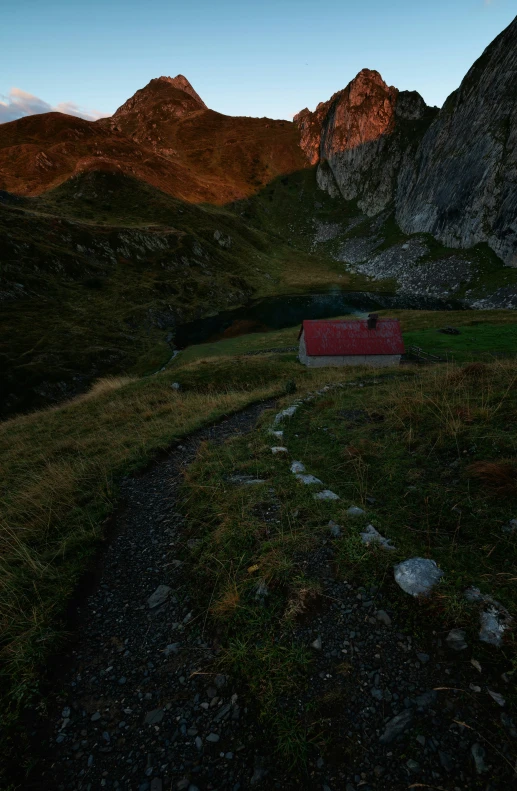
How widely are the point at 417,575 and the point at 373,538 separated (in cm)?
100

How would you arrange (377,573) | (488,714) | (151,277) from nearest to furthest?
(488,714) → (377,573) → (151,277)

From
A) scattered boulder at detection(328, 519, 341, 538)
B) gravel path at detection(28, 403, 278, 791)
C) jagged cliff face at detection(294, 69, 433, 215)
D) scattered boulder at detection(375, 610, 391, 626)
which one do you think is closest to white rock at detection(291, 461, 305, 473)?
scattered boulder at detection(328, 519, 341, 538)

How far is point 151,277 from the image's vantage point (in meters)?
87.0

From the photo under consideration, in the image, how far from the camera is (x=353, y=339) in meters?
37.5

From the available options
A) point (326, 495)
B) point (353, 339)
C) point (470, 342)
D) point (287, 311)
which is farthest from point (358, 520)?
point (287, 311)

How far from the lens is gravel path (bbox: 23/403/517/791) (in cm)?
354

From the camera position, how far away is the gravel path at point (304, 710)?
354cm

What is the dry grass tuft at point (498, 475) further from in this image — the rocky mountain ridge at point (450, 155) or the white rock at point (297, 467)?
the rocky mountain ridge at point (450, 155)

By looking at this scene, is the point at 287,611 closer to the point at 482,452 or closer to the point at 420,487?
the point at 420,487

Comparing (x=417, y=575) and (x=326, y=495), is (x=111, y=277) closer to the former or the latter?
(x=326, y=495)

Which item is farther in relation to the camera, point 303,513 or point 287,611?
point 303,513

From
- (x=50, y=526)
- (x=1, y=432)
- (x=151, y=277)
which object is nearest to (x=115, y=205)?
(x=151, y=277)

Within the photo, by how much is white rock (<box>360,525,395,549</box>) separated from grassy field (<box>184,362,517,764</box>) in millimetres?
115

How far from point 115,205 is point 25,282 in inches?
2790
